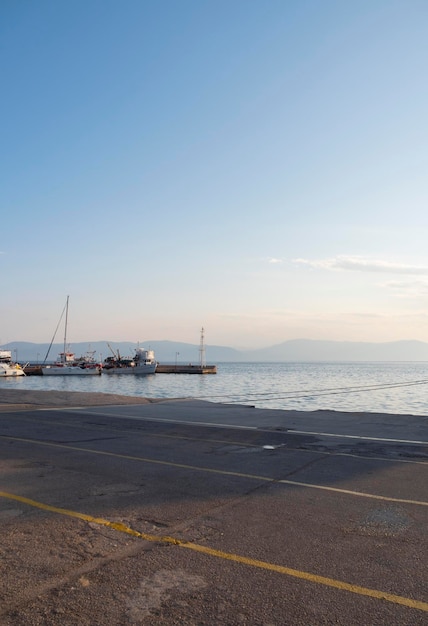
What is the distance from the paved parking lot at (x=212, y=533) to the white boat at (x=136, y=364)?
4701 inches

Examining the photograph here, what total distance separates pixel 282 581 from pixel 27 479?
530 cm

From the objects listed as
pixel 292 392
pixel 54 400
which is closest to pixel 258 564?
pixel 54 400

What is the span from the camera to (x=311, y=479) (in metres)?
8.79

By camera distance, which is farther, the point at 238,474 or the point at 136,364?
the point at 136,364

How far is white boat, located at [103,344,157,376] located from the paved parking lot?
119413mm

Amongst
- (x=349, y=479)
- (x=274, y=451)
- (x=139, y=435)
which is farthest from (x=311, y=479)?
(x=139, y=435)

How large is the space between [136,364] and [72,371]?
18286 millimetres

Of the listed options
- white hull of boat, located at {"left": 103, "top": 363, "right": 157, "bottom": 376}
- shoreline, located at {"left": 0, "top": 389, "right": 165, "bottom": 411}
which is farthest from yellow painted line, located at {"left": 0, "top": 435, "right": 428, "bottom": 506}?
white hull of boat, located at {"left": 103, "top": 363, "right": 157, "bottom": 376}

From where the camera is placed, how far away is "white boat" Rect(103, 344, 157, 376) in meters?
130

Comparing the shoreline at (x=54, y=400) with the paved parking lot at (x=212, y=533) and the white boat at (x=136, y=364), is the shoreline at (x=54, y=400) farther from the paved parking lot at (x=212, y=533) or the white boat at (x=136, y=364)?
the white boat at (x=136, y=364)

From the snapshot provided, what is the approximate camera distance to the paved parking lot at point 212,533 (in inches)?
167

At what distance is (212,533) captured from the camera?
5.96 meters

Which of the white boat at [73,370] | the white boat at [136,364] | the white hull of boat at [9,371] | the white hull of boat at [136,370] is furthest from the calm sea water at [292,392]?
the white boat at [136,364]

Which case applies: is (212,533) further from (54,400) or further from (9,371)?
(9,371)
